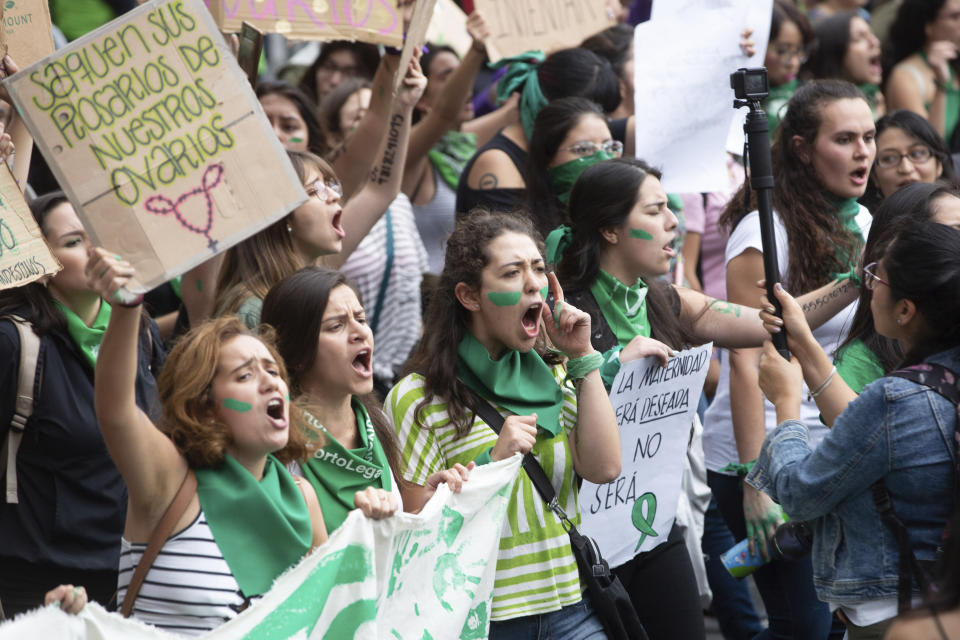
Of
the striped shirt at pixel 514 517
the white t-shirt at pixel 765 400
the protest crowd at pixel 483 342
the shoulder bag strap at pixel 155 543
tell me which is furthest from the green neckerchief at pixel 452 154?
the shoulder bag strap at pixel 155 543

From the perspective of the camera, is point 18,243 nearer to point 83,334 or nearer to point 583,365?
point 83,334

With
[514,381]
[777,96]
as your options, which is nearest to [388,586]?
[514,381]

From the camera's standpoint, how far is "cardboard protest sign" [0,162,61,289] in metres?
3.50

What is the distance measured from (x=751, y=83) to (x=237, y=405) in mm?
1790

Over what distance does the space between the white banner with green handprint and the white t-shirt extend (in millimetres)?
1359

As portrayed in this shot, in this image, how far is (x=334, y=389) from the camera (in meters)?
3.62

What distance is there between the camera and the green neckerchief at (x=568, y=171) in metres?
5.18

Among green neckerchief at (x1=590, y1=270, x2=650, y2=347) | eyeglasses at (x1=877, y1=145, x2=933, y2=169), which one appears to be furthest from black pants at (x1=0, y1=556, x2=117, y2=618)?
eyeglasses at (x1=877, y1=145, x2=933, y2=169)

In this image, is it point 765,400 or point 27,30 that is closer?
point 27,30

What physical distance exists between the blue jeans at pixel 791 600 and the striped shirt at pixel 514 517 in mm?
1131

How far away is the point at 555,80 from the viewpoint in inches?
232

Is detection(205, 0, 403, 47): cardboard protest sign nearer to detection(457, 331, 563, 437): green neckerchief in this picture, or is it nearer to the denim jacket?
detection(457, 331, 563, 437): green neckerchief

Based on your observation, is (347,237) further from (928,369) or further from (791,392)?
(928,369)

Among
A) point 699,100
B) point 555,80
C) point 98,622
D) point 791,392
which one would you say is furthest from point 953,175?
point 98,622
